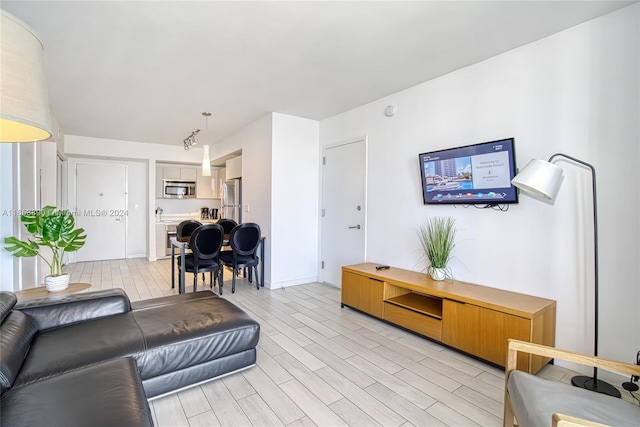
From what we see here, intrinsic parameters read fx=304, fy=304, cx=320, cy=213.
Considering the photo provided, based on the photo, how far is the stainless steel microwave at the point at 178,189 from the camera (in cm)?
737

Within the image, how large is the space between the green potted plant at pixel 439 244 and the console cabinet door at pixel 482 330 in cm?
45

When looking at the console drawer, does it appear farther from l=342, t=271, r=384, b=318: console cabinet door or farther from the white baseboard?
the white baseboard

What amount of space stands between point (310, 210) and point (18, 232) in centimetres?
336

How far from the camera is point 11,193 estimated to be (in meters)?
2.61

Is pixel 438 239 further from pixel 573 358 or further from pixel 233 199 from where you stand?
pixel 233 199

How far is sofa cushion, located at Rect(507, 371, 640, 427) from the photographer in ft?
3.98

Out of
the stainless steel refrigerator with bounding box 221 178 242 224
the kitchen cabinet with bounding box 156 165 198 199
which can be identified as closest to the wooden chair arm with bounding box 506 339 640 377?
the stainless steel refrigerator with bounding box 221 178 242 224

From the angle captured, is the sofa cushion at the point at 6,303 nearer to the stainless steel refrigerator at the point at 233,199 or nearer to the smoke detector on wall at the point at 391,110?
the smoke detector on wall at the point at 391,110

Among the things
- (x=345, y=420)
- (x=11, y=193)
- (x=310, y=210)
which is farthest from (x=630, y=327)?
(x=11, y=193)

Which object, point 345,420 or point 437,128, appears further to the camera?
point 437,128

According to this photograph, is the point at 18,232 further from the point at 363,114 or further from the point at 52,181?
→ the point at 363,114

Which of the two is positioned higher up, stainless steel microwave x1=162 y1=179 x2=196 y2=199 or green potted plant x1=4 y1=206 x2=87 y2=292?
stainless steel microwave x1=162 y1=179 x2=196 y2=199

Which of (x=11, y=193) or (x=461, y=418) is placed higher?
(x=11, y=193)

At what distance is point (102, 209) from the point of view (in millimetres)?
6863
